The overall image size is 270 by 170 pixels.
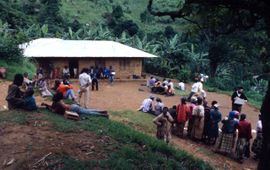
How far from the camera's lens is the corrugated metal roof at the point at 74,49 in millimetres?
26625

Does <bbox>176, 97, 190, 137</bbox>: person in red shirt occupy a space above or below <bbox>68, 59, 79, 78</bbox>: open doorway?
below

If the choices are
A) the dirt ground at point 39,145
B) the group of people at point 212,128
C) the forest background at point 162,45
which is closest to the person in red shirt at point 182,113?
the group of people at point 212,128

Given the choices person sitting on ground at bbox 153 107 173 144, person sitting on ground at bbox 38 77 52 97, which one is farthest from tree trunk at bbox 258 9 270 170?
person sitting on ground at bbox 38 77 52 97

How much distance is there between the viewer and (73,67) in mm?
27969

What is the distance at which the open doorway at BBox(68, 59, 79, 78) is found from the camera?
90.6ft

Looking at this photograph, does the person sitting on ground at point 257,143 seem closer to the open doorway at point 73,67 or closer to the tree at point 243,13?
the tree at point 243,13

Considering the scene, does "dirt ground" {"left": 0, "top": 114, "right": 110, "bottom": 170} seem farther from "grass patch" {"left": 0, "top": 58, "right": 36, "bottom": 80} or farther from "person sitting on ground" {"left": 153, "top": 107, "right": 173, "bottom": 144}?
"grass patch" {"left": 0, "top": 58, "right": 36, "bottom": 80}

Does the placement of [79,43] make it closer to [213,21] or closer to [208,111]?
[208,111]

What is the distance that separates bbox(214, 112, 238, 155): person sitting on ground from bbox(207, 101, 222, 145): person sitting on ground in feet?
1.57

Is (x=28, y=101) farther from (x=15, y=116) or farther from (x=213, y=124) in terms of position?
(x=213, y=124)

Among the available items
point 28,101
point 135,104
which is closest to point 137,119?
point 135,104

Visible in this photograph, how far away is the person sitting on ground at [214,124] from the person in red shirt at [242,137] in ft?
3.27

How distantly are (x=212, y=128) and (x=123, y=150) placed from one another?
5.19 meters

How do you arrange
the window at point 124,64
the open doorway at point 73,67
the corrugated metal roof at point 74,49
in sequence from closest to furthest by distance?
the corrugated metal roof at point 74,49, the open doorway at point 73,67, the window at point 124,64
